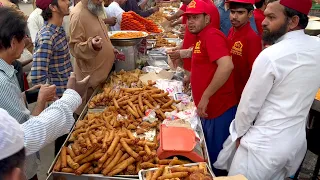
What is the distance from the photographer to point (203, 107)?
9.95 feet

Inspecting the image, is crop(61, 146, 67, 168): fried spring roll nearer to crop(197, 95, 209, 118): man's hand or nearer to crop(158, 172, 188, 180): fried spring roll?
crop(158, 172, 188, 180): fried spring roll

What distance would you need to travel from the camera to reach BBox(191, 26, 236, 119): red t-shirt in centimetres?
283

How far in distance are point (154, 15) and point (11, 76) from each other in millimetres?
7292

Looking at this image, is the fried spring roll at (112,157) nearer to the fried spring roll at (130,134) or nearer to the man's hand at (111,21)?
the fried spring roll at (130,134)

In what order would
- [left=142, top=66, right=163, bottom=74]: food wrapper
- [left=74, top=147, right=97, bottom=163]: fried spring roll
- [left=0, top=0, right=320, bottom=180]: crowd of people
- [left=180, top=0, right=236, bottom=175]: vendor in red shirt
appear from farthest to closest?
[left=142, top=66, right=163, bottom=74]: food wrapper
[left=180, top=0, right=236, bottom=175]: vendor in red shirt
[left=74, top=147, right=97, bottom=163]: fried spring roll
[left=0, top=0, right=320, bottom=180]: crowd of people

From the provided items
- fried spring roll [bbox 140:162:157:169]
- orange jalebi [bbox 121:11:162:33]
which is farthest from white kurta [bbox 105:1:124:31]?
fried spring roll [bbox 140:162:157:169]

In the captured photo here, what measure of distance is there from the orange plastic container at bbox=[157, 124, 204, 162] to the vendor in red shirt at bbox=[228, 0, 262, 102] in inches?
45.4

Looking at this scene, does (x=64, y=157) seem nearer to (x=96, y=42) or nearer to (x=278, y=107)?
(x=96, y=42)

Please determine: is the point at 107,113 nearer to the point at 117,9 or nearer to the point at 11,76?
the point at 11,76

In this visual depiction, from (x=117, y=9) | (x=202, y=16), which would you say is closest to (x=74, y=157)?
(x=202, y=16)

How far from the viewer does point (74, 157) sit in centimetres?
246

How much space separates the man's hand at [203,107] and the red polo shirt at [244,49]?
68 cm

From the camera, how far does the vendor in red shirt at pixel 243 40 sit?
3.24 meters

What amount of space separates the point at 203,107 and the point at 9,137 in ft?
7.22
